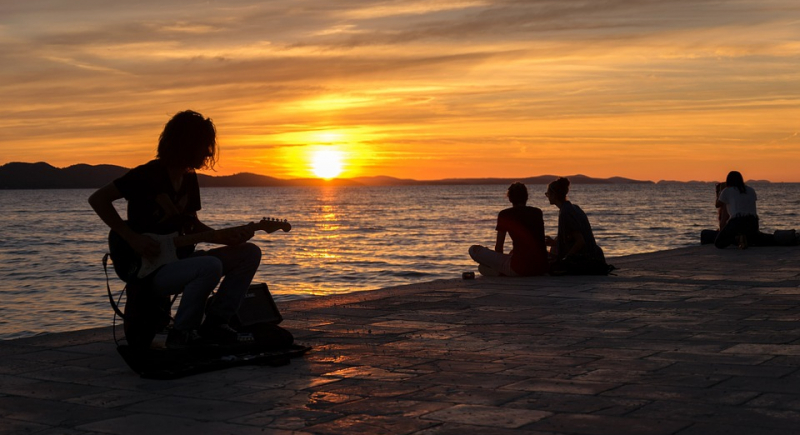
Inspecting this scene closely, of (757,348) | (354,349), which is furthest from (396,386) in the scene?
(757,348)

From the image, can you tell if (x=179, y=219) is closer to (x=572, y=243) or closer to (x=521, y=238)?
(x=521, y=238)

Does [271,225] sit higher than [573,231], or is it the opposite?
[271,225]

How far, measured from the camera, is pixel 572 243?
1159 cm

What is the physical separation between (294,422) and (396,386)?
929 millimetres

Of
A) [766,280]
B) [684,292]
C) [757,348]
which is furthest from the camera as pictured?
[766,280]

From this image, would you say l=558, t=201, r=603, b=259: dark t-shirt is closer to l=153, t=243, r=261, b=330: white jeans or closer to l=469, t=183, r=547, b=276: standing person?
l=469, t=183, r=547, b=276: standing person

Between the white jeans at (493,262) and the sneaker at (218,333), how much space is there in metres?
5.49

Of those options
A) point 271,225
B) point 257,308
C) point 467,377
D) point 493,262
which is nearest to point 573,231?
point 493,262

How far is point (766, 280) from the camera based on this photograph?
35.5 feet

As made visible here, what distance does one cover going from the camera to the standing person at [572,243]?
11.2m

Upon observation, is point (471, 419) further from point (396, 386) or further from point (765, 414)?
point (765, 414)

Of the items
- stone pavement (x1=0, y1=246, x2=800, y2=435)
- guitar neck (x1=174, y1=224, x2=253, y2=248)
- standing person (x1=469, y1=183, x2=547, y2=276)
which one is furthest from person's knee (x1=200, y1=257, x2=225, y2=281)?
standing person (x1=469, y1=183, x2=547, y2=276)

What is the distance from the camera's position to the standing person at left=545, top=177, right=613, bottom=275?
11.2 metres

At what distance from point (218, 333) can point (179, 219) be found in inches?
32.2
